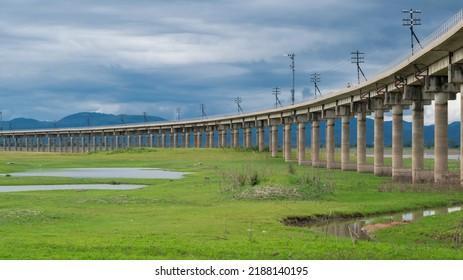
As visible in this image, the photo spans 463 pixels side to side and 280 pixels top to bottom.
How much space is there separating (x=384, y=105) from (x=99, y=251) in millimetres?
63823

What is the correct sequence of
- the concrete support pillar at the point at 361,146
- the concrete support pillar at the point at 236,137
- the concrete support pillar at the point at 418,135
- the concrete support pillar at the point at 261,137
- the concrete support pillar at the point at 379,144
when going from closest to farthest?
the concrete support pillar at the point at 418,135 → the concrete support pillar at the point at 379,144 → the concrete support pillar at the point at 361,146 → the concrete support pillar at the point at 261,137 → the concrete support pillar at the point at 236,137

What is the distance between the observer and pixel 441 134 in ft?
208

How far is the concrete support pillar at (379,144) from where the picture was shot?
3258 inches

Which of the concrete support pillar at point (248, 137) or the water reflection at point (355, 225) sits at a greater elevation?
the concrete support pillar at point (248, 137)

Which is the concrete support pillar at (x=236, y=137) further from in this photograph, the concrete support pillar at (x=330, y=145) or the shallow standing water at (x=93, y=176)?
the shallow standing water at (x=93, y=176)

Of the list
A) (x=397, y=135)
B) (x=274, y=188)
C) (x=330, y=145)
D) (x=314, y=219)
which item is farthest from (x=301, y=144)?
(x=314, y=219)

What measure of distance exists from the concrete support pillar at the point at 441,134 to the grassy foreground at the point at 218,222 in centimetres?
822

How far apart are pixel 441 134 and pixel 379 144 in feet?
75.2

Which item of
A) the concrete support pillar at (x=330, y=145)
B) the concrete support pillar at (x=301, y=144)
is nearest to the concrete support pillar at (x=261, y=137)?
the concrete support pillar at (x=301, y=144)

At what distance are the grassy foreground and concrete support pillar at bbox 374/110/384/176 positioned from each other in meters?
24.6

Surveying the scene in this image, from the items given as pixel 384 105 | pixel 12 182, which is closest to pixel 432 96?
pixel 384 105

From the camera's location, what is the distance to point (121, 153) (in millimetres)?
166875

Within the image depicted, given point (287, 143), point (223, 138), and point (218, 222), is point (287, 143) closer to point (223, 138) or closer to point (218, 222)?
point (223, 138)

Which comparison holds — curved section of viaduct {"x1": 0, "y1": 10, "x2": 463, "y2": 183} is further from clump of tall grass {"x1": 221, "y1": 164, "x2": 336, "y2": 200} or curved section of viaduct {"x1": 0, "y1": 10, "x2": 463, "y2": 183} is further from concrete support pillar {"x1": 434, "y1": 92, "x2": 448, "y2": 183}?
clump of tall grass {"x1": 221, "y1": 164, "x2": 336, "y2": 200}
